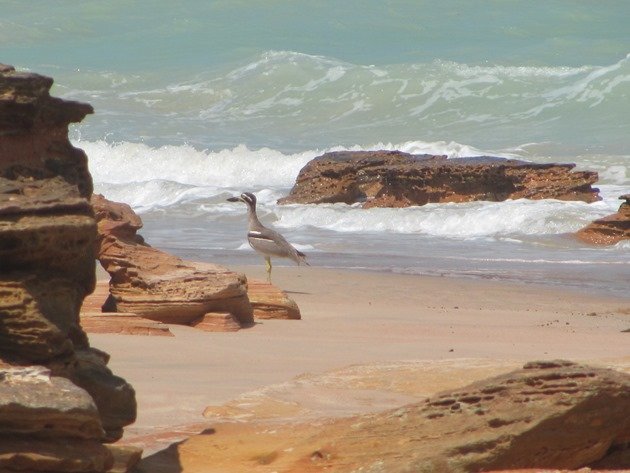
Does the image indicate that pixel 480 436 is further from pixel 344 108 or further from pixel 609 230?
pixel 344 108

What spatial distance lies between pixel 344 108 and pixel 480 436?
33.7 meters

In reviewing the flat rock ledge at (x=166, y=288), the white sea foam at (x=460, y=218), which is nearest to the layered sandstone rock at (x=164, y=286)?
the flat rock ledge at (x=166, y=288)

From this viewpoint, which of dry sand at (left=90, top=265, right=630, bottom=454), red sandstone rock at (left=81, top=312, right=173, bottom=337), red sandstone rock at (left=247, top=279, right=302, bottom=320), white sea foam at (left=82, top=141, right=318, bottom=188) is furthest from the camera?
white sea foam at (left=82, top=141, right=318, bottom=188)

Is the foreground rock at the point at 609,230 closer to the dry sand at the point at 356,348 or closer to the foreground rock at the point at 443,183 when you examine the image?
the foreground rock at the point at 443,183

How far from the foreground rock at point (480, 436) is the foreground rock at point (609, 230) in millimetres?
12279

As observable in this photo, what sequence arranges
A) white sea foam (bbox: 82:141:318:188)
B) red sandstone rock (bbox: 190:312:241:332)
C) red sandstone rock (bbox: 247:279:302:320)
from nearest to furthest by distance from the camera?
red sandstone rock (bbox: 190:312:241:332), red sandstone rock (bbox: 247:279:302:320), white sea foam (bbox: 82:141:318:188)

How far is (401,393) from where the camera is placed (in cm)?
581

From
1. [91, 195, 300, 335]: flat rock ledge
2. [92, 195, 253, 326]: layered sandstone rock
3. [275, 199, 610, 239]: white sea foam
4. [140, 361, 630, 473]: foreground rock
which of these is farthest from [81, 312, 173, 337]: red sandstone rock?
[275, 199, 610, 239]: white sea foam

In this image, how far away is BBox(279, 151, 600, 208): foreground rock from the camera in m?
21.0

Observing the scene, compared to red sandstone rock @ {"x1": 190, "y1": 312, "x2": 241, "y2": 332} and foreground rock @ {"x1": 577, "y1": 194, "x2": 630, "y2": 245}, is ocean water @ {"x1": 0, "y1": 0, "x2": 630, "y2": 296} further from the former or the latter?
red sandstone rock @ {"x1": 190, "y1": 312, "x2": 241, "y2": 332}

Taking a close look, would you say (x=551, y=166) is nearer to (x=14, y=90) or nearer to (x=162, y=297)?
(x=162, y=297)

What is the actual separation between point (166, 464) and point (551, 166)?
18.1 meters

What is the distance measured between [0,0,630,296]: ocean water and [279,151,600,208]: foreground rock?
0.77 meters

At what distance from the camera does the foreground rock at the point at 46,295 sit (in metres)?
3.54
